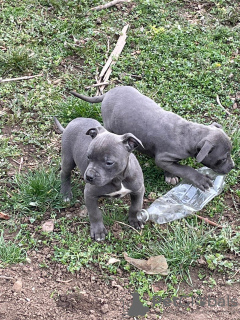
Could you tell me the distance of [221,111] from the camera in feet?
26.0

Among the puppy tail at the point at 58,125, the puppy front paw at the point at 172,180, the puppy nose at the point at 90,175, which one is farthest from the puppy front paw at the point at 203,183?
the puppy tail at the point at 58,125

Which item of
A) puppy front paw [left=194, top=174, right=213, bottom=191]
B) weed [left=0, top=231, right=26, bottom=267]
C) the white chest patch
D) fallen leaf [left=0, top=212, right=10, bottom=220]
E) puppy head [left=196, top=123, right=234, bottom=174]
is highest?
puppy head [left=196, top=123, right=234, bottom=174]

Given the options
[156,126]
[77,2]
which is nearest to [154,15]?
[77,2]

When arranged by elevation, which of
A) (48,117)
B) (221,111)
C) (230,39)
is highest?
(230,39)

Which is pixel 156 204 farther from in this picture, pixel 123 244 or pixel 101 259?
pixel 101 259

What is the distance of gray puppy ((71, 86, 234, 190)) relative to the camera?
20.8ft

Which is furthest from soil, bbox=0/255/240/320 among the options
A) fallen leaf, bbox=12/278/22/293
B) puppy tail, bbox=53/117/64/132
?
puppy tail, bbox=53/117/64/132

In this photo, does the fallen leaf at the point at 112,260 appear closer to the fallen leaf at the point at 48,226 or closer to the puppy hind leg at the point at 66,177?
the fallen leaf at the point at 48,226

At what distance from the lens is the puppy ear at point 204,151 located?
6051 mm

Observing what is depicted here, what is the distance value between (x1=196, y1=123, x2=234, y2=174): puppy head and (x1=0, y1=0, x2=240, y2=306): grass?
1.30ft

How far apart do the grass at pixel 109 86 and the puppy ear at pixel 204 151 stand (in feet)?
2.64

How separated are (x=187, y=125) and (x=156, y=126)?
1.48 feet

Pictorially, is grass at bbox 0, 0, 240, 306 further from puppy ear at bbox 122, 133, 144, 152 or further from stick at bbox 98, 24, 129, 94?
puppy ear at bbox 122, 133, 144, 152

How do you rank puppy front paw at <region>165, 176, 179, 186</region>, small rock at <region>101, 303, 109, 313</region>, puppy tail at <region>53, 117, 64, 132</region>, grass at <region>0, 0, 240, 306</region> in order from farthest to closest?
1. puppy tail at <region>53, 117, 64, 132</region>
2. puppy front paw at <region>165, 176, 179, 186</region>
3. grass at <region>0, 0, 240, 306</region>
4. small rock at <region>101, 303, 109, 313</region>
